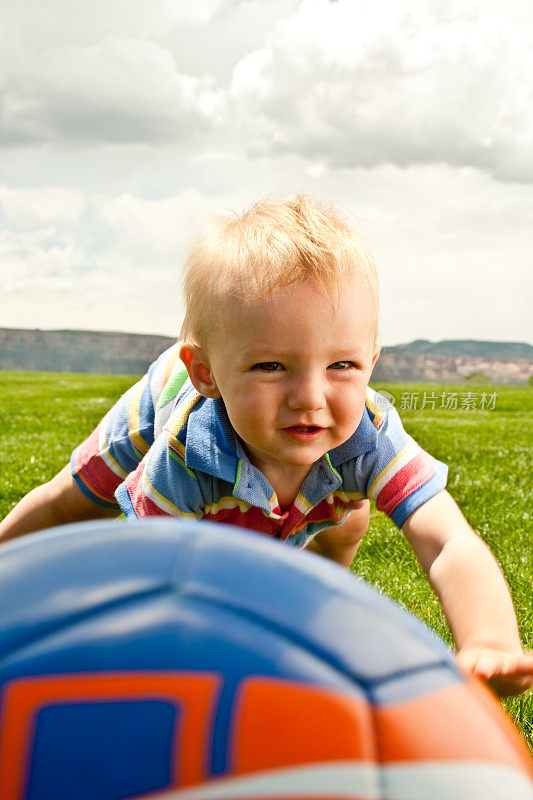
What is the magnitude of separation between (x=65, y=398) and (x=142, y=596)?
16075mm

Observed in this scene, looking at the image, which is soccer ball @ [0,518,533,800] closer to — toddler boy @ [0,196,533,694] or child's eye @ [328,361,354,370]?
toddler boy @ [0,196,533,694]

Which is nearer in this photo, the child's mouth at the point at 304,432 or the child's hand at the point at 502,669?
the child's hand at the point at 502,669

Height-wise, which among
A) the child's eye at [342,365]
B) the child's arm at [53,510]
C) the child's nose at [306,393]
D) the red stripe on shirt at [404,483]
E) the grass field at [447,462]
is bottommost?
the grass field at [447,462]

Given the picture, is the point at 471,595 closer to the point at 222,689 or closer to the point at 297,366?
the point at 297,366

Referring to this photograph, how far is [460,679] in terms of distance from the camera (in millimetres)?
1223

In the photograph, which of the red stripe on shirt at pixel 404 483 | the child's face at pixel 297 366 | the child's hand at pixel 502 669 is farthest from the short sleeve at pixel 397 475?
the child's hand at pixel 502 669

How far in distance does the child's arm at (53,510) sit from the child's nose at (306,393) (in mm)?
1338

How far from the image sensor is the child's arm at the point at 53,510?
3.22 metres

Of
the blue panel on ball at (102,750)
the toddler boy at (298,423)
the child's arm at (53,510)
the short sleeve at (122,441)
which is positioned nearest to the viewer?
the blue panel on ball at (102,750)

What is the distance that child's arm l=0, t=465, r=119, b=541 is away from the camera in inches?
127

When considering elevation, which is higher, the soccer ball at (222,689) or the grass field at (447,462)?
the soccer ball at (222,689)

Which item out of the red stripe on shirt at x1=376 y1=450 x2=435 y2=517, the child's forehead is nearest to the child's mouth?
the child's forehead

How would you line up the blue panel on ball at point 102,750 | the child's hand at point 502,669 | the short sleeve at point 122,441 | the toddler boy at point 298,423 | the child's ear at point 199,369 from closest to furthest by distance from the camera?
the blue panel on ball at point 102,750 → the child's hand at point 502,669 → the toddler boy at point 298,423 → the child's ear at point 199,369 → the short sleeve at point 122,441

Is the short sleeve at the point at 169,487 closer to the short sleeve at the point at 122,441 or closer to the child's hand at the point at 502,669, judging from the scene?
the short sleeve at the point at 122,441
